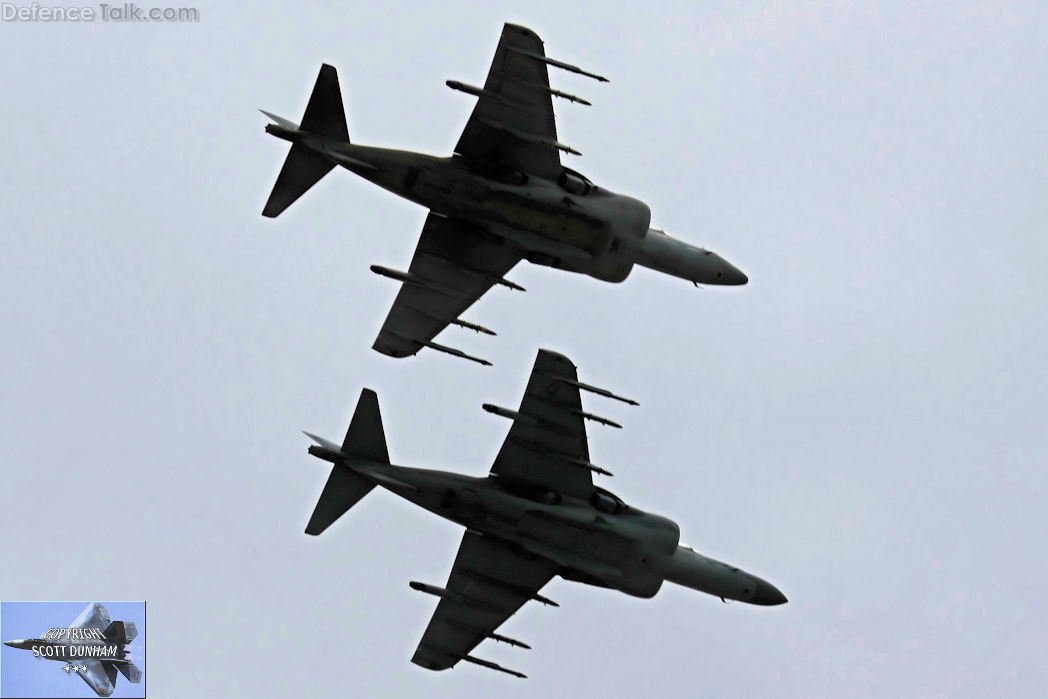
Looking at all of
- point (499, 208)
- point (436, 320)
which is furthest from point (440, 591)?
point (499, 208)

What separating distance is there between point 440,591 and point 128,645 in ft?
35.2

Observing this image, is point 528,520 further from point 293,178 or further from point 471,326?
point 293,178

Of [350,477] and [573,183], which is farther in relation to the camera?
[573,183]

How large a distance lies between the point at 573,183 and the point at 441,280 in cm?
530

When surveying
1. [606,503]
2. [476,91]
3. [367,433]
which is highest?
[476,91]

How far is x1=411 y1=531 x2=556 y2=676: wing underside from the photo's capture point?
42500 mm

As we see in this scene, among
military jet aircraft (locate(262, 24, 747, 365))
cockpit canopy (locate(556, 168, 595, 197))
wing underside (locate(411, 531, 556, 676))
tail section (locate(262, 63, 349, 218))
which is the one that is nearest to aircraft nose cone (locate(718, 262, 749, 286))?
military jet aircraft (locate(262, 24, 747, 365))

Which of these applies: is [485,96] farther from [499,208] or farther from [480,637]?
[480,637]

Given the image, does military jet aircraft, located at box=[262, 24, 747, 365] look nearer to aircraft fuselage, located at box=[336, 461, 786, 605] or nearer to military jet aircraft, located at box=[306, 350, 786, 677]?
military jet aircraft, located at box=[306, 350, 786, 677]

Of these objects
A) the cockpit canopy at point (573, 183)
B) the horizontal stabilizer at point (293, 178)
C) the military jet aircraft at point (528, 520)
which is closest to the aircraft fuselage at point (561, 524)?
the military jet aircraft at point (528, 520)

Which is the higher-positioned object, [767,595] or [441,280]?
[441,280]

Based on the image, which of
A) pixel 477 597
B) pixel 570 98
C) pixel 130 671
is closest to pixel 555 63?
pixel 570 98

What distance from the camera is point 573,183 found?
41.2 meters

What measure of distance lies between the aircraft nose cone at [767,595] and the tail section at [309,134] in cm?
1857
